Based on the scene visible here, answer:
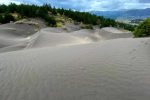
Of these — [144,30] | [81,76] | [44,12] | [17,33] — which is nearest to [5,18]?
[44,12]

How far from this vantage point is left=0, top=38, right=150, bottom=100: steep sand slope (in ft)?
19.6

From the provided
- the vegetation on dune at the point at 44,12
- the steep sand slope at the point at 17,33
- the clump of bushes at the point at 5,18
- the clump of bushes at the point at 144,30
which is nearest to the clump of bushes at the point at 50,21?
the vegetation on dune at the point at 44,12

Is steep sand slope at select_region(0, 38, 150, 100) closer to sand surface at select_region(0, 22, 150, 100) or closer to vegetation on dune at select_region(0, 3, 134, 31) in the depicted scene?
sand surface at select_region(0, 22, 150, 100)

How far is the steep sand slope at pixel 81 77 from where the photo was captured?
5969 millimetres

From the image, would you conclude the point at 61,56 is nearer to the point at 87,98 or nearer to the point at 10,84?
the point at 10,84

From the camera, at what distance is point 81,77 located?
6.87 metres

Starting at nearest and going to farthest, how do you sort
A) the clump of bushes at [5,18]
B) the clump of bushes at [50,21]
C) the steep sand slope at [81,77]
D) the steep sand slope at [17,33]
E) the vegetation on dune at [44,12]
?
the steep sand slope at [81,77] < the steep sand slope at [17,33] < the clump of bushes at [5,18] < the clump of bushes at [50,21] < the vegetation on dune at [44,12]

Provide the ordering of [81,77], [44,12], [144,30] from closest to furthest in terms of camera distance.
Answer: [81,77]
[144,30]
[44,12]

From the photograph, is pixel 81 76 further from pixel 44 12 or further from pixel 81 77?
pixel 44 12

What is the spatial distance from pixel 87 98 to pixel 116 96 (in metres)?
0.45

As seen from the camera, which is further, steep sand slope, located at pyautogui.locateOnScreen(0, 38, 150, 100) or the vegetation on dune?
the vegetation on dune

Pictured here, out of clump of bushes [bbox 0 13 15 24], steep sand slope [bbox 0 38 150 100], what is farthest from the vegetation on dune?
steep sand slope [bbox 0 38 150 100]

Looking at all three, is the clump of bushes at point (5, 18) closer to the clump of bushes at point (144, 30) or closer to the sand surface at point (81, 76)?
the clump of bushes at point (144, 30)

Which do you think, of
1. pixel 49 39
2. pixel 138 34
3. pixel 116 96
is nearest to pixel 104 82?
pixel 116 96
